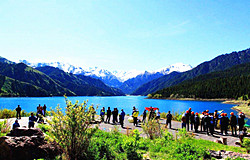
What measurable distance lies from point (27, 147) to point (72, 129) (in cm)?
193

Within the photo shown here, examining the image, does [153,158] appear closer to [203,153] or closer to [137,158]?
[137,158]

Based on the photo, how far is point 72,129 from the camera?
7.02 m

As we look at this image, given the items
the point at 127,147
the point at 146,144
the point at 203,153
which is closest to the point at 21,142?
the point at 127,147

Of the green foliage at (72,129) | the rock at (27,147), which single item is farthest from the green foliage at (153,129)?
the rock at (27,147)

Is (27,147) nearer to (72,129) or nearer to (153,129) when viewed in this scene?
(72,129)

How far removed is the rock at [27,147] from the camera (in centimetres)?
679

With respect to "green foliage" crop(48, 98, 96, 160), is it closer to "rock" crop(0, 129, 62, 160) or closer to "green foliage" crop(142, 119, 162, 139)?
"rock" crop(0, 129, 62, 160)


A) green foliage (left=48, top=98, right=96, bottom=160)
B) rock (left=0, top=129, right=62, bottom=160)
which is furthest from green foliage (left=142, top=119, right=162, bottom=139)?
rock (left=0, top=129, right=62, bottom=160)

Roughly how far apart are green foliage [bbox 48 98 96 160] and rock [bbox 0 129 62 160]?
0.62m

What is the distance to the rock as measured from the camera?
22.3 feet

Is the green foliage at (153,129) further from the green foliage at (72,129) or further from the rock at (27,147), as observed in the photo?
the rock at (27,147)

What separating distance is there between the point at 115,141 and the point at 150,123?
3643 millimetres

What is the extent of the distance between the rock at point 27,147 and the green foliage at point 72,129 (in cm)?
62

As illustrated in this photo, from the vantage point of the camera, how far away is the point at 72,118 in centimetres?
696
